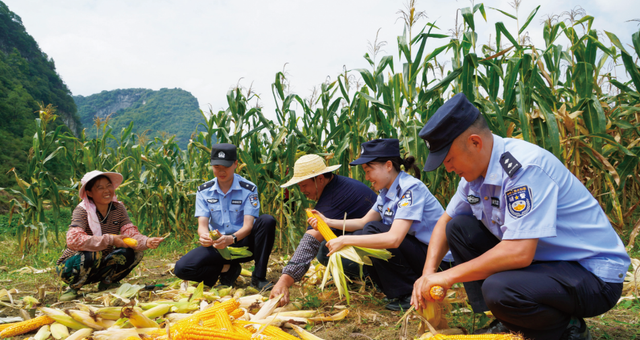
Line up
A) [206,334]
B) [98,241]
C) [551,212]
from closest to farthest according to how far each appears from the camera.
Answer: [551,212], [206,334], [98,241]

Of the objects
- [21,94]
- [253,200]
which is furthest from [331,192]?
[21,94]

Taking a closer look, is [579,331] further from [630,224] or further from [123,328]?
[630,224]

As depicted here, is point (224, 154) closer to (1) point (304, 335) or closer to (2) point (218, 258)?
(2) point (218, 258)

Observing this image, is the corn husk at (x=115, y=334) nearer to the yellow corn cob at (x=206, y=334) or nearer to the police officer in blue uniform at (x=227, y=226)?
the yellow corn cob at (x=206, y=334)

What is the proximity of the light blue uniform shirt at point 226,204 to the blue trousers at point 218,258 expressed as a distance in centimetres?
23

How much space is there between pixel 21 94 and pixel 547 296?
147 ft

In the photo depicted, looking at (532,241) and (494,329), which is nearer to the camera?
(532,241)

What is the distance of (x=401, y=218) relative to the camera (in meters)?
2.71

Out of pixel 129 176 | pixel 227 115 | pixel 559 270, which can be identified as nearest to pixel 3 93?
pixel 129 176

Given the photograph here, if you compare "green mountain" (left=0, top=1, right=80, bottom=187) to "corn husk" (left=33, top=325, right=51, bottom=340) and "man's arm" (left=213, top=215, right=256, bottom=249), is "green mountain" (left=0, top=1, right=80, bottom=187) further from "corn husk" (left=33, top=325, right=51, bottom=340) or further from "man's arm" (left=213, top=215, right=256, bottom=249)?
"corn husk" (left=33, top=325, right=51, bottom=340)

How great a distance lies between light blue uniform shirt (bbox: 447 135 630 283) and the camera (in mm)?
1686

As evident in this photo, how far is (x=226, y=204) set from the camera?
13.6 feet

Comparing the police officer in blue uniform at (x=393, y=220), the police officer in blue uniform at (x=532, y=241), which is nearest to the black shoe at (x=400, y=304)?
the police officer in blue uniform at (x=393, y=220)

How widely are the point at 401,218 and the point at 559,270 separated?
3.57 feet
